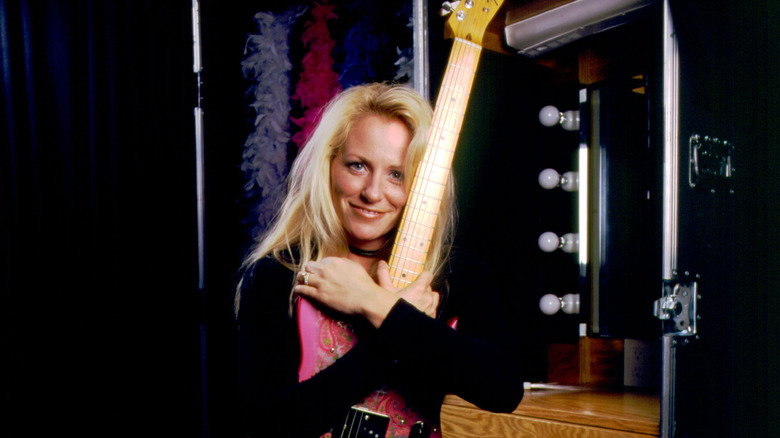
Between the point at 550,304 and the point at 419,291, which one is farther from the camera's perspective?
the point at 550,304

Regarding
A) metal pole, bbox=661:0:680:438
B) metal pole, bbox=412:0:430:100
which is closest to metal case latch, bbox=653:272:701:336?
metal pole, bbox=661:0:680:438

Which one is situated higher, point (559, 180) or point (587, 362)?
point (559, 180)

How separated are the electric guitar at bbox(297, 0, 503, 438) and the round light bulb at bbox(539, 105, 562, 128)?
0.32 metres

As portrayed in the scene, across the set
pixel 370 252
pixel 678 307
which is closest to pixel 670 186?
pixel 678 307

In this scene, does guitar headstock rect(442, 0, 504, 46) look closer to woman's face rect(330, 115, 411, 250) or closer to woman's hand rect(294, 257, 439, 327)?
woman's face rect(330, 115, 411, 250)

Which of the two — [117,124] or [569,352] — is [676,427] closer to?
[569,352]

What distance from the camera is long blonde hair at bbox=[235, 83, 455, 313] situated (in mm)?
1062

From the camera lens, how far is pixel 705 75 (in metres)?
1.04

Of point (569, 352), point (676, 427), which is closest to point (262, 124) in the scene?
point (569, 352)

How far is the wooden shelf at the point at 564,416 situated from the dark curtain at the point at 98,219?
1255 millimetres

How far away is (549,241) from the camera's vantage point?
50.7 inches

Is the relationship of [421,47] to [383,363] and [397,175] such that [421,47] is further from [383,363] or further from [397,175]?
[383,363]

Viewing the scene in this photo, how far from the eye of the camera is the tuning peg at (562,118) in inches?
50.4

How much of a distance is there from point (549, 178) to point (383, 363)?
65 cm
